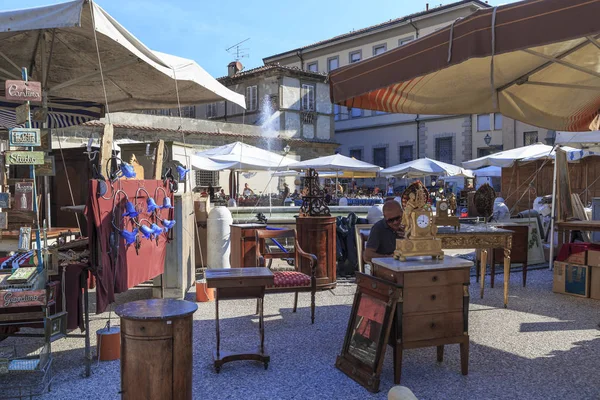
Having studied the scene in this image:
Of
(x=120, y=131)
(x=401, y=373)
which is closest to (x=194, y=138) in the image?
(x=120, y=131)

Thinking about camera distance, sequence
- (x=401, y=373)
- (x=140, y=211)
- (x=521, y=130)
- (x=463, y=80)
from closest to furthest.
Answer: (x=401, y=373) < (x=140, y=211) < (x=463, y=80) < (x=521, y=130)

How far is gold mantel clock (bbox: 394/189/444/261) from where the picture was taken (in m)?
3.99

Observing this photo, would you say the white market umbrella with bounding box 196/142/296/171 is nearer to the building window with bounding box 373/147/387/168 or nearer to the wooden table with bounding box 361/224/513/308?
the wooden table with bounding box 361/224/513/308

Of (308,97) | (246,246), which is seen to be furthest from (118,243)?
(308,97)

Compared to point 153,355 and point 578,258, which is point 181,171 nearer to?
point 153,355

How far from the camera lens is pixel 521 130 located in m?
26.8

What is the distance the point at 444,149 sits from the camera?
103 feet

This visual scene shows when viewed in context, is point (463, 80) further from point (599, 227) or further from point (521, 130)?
point (521, 130)

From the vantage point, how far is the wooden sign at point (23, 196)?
3.66 meters

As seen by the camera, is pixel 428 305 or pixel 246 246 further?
pixel 246 246

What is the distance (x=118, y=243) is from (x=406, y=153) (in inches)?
1200

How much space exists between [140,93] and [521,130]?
2424 centimetres

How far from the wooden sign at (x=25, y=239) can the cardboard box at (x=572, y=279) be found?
20.7ft

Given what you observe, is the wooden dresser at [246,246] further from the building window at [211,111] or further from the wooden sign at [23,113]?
the building window at [211,111]
